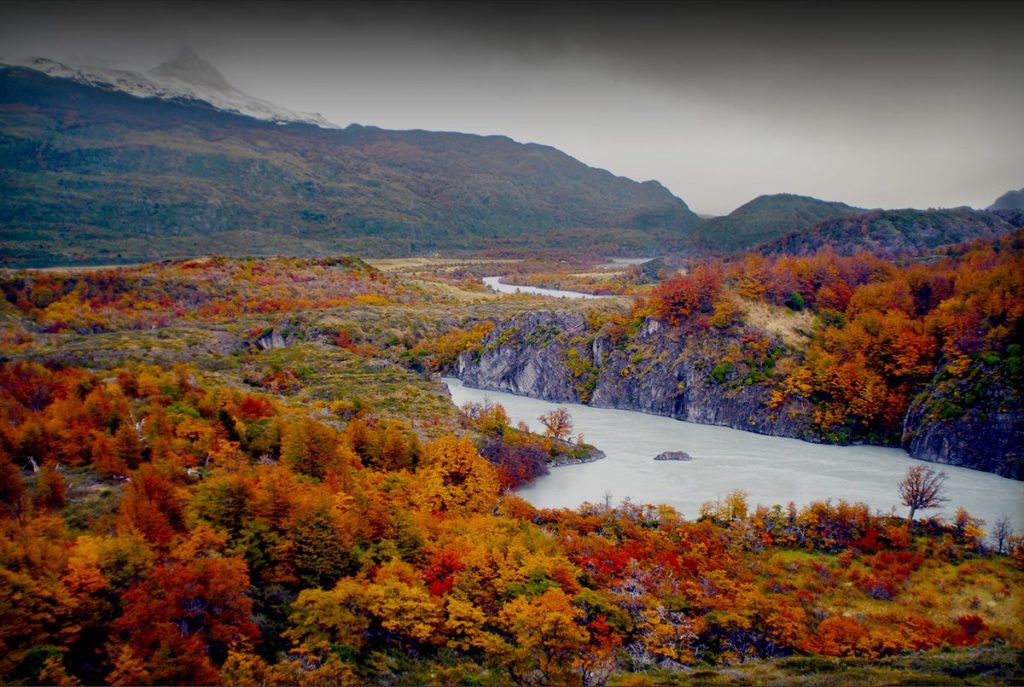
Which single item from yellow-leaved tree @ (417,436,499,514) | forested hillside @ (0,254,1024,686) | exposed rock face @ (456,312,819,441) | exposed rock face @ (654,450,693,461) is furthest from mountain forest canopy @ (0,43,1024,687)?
exposed rock face @ (654,450,693,461)

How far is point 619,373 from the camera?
248 ft

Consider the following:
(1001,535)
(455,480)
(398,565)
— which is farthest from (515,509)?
(1001,535)

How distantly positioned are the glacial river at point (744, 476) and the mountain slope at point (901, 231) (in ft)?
259

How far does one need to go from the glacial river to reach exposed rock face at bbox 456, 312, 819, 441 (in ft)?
8.74

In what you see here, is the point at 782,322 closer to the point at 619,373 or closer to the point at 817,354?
the point at 817,354

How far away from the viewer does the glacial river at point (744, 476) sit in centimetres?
4306

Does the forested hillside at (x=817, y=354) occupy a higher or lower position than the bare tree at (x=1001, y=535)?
higher

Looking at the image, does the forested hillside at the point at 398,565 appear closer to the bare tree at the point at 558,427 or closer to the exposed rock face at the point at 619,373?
the bare tree at the point at 558,427

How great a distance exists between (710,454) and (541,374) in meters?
30.0

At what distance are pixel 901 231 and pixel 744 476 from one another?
10480 cm

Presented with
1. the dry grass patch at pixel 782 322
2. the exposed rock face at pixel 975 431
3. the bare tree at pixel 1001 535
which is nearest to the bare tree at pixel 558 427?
the dry grass patch at pixel 782 322

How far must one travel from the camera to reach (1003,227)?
409 feet

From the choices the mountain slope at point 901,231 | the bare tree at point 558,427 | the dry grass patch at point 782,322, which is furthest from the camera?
the mountain slope at point 901,231

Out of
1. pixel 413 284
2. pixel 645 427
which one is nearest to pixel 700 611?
pixel 645 427
